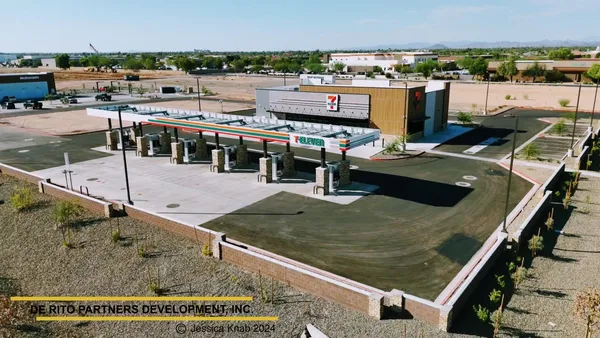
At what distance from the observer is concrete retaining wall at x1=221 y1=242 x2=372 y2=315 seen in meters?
18.0

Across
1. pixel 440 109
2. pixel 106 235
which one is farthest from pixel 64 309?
pixel 440 109

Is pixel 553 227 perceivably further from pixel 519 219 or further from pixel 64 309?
pixel 64 309

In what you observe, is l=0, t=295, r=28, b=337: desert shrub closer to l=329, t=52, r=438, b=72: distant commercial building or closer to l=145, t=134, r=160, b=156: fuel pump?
l=145, t=134, r=160, b=156: fuel pump

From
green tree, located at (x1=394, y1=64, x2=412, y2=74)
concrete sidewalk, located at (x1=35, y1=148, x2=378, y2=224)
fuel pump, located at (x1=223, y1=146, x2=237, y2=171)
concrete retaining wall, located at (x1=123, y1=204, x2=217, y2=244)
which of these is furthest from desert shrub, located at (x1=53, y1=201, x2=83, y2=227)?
green tree, located at (x1=394, y1=64, x2=412, y2=74)

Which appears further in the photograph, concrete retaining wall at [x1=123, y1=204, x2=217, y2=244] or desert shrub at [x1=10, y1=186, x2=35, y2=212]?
desert shrub at [x1=10, y1=186, x2=35, y2=212]

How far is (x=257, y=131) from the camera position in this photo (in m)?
34.8

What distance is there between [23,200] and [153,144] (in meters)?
16.3

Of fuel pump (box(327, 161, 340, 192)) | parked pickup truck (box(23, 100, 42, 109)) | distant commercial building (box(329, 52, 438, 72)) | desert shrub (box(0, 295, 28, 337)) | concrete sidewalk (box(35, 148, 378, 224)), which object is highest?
distant commercial building (box(329, 52, 438, 72))

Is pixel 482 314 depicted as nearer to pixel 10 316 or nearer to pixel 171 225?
pixel 171 225

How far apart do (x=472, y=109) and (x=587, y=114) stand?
17476 mm

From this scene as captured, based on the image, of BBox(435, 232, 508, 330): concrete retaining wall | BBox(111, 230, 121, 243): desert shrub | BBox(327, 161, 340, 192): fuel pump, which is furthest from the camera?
BBox(327, 161, 340, 192): fuel pump

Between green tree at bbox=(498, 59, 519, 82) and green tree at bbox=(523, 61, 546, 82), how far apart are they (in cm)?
337

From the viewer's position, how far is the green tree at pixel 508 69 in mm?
125750

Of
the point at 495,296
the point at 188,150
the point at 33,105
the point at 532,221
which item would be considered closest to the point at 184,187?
the point at 188,150
